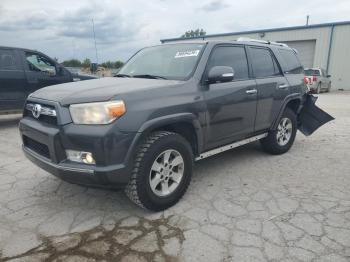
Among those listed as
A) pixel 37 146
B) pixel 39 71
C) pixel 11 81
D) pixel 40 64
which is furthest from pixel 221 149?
pixel 40 64

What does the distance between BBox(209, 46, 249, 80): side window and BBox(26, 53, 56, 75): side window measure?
5.78 m

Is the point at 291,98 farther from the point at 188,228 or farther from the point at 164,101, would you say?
the point at 188,228

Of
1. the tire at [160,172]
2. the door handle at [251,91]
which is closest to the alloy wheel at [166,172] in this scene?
the tire at [160,172]

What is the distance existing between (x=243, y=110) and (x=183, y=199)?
1.48 metres

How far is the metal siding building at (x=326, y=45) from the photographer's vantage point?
22.2 m

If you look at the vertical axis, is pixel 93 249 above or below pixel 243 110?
below

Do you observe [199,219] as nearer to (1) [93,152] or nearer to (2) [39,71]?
(1) [93,152]

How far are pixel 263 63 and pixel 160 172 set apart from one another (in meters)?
2.63

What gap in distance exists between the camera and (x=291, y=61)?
5629 millimetres

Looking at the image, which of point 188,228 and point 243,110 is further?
point 243,110

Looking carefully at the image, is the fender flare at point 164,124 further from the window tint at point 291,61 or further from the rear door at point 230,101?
the window tint at point 291,61

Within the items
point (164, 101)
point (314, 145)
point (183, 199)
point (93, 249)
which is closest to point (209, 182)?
point (183, 199)

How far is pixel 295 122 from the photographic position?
18.5 ft

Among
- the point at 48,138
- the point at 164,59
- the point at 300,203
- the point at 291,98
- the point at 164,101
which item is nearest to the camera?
the point at 48,138
